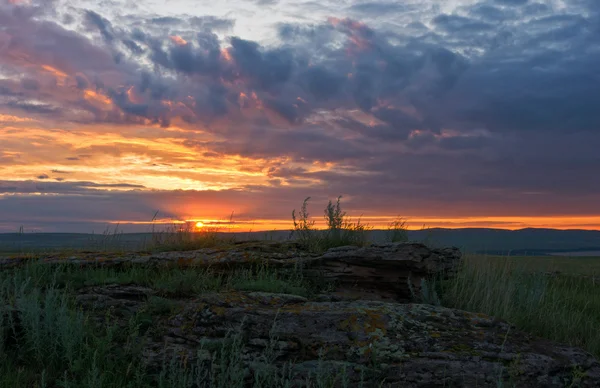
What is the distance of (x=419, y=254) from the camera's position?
8.68m

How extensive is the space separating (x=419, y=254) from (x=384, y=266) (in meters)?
0.65

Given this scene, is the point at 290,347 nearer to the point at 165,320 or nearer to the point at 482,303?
the point at 165,320

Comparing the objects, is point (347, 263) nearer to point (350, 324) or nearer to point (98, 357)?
point (350, 324)

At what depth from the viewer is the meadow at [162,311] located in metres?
5.16

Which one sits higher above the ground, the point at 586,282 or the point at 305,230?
the point at 305,230

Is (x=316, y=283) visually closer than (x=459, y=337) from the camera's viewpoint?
No

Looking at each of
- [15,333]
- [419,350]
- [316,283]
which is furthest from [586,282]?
[15,333]

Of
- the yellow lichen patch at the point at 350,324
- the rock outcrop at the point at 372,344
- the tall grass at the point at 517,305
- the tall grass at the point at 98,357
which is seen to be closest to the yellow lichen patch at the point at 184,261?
the tall grass at the point at 98,357

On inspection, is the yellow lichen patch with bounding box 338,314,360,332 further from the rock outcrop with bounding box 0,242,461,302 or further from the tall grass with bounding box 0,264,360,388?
the rock outcrop with bounding box 0,242,461,302

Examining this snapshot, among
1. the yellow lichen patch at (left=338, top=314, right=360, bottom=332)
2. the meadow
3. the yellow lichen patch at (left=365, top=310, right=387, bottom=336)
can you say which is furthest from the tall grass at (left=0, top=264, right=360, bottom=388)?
the yellow lichen patch at (left=365, top=310, right=387, bottom=336)

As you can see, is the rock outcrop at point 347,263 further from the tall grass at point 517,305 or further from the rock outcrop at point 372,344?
the rock outcrop at point 372,344

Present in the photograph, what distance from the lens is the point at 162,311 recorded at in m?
6.56

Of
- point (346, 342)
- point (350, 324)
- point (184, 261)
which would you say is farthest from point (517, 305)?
point (184, 261)

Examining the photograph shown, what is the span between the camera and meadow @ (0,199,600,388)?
516 centimetres
